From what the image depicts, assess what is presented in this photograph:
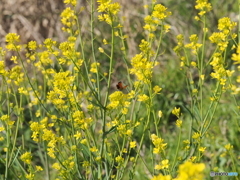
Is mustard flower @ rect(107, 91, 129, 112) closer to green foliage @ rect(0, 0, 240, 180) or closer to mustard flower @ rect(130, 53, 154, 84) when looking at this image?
green foliage @ rect(0, 0, 240, 180)

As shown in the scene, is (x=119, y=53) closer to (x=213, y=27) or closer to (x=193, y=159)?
(x=213, y=27)

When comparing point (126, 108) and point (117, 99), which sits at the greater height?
point (117, 99)

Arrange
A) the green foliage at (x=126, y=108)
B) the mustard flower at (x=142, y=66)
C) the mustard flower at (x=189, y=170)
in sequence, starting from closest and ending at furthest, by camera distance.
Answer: the mustard flower at (x=189, y=170) → the mustard flower at (x=142, y=66) → the green foliage at (x=126, y=108)

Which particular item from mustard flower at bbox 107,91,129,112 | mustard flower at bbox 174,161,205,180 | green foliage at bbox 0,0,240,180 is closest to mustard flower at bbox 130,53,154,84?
green foliage at bbox 0,0,240,180

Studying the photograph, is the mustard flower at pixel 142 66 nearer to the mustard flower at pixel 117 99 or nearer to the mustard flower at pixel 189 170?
the mustard flower at pixel 117 99

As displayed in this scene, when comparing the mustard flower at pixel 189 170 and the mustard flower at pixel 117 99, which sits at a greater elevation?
the mustard flower at pixel 189 170

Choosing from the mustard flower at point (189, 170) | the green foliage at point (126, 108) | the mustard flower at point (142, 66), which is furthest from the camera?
the green foliage at point (126, 108)

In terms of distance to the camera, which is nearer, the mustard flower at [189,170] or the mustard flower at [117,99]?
the mustard flower at [189,170]

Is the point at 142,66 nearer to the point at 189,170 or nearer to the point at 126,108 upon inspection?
the point at 126,108

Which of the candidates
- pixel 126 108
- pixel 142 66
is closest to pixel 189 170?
pixel 142 66

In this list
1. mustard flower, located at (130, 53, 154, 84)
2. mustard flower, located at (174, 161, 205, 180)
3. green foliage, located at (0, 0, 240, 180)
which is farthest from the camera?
green foliage, located at (0, 0, 240, 180)

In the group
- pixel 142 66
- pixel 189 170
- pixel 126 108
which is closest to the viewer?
pixel 189 170

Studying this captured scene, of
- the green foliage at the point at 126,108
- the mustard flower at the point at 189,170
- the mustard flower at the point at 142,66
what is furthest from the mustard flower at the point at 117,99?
the mustard flower at the point at 189,170

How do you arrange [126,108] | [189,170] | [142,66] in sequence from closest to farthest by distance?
1. [189,170]
2. [142,66]
3. [126,108]
